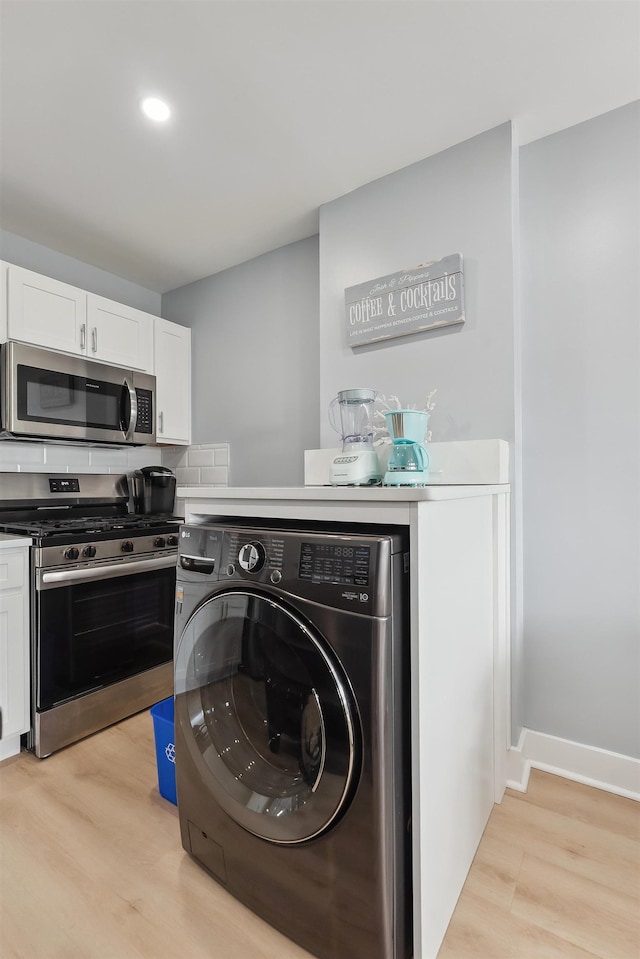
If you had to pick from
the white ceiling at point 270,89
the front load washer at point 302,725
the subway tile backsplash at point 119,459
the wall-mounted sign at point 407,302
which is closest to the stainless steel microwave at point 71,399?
the subway tile backsplash at point 119,459

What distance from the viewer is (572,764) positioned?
1.82 m

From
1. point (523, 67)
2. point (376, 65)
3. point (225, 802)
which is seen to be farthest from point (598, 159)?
point (225, 802)

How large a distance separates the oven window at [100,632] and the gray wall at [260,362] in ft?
2.89

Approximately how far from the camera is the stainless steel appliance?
199cm

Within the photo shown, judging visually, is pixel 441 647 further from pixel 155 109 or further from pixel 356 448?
pixel 155 109

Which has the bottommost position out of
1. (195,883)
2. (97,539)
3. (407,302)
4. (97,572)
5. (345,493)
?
(195,883)

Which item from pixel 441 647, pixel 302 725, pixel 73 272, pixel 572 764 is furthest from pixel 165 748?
pixel 73 272

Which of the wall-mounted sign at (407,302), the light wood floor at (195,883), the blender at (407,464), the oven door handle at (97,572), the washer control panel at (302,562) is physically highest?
the wall-mounted sign at (407,302)

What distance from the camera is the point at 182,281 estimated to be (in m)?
3.24

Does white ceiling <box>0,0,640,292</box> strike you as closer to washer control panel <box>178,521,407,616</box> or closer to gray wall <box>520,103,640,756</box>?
gray wall <box>520,103,640,756</box>

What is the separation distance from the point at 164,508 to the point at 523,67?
2.70 m

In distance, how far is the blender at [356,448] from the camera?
4.76 feet

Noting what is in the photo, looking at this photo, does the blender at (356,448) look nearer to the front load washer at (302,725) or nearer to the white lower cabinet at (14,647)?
the front load washer at (302,725)

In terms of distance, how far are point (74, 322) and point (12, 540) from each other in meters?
1.23
